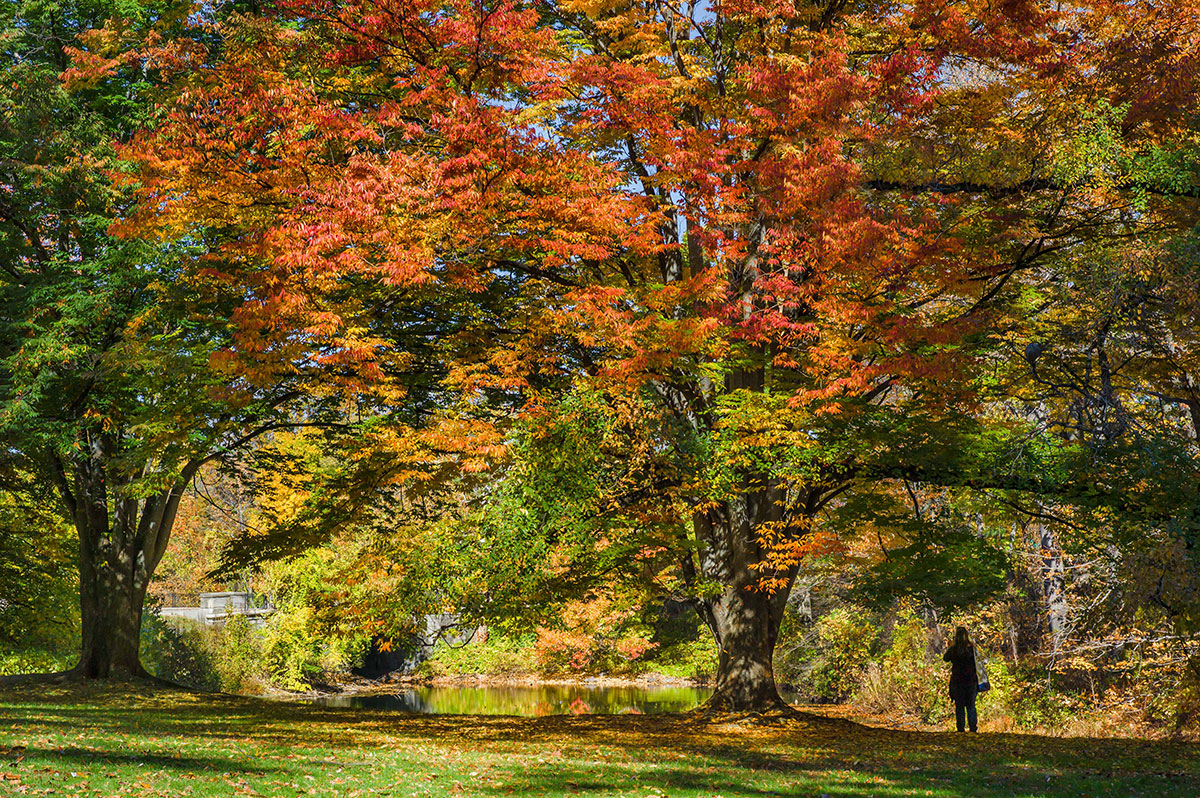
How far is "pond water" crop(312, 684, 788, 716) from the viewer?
30422mm

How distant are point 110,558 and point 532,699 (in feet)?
56.8

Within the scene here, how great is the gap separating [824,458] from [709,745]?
168 inches

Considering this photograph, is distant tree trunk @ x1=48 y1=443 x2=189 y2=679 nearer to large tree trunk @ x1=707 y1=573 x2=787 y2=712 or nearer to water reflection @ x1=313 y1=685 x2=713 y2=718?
water reflection @ x1=313 y1=685 x2=713 y2=718

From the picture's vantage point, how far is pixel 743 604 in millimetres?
16578

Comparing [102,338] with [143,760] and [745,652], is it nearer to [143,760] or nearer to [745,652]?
[143,760]

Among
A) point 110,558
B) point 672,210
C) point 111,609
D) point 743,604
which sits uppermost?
point 672,210

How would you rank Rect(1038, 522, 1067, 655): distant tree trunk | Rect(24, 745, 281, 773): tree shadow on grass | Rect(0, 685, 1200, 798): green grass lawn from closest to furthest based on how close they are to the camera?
Rect(0, 685, 1200, 798): green grass lawn → Rect(24, 745, 281, 773): tree shadow on grass → Rect(1038, 522, 1067, 655): distant tree trunk

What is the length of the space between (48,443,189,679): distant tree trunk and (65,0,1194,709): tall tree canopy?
24.2ft

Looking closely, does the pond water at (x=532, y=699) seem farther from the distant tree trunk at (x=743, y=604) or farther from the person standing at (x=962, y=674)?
the person standing at (x=962, y=674)

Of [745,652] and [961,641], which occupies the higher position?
[961,641]

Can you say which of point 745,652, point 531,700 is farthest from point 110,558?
point 531,700

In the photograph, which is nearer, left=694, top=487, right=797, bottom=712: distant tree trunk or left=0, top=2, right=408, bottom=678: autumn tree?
left=0, top=2, right=408, bottom=678: autumn tree

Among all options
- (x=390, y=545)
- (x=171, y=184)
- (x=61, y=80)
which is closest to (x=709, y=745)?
(x=390, y=545)

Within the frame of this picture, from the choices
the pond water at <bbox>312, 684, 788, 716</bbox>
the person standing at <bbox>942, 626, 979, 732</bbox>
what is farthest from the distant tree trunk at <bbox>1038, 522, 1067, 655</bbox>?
the pond water at <bbox>312, 684, 788, 716</bbox>
